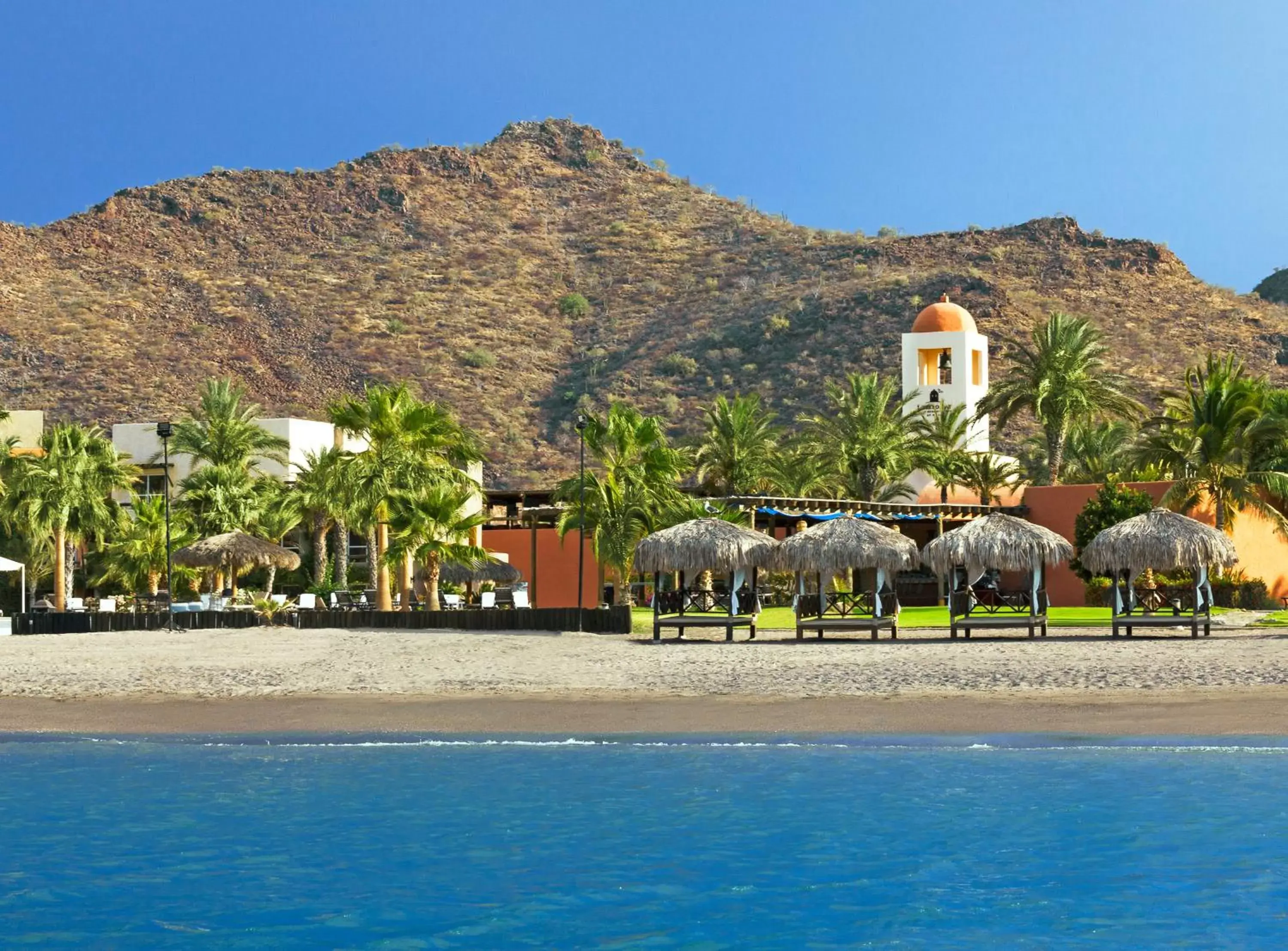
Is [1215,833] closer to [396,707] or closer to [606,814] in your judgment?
[606,814]

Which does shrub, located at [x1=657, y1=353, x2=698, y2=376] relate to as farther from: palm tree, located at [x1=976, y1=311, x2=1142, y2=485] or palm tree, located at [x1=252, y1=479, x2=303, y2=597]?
palm tree, located at [x1=252, y1=479, x2=303, y2=597]

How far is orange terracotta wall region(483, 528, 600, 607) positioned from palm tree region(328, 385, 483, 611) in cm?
964

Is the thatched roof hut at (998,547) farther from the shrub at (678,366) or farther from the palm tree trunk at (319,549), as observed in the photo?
the shrub at (678,366)

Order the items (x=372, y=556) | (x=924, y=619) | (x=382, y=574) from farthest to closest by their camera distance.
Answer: (x=372, y=556) → (x=924, y=619) → (x=382, y=574)

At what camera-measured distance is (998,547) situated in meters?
27.9

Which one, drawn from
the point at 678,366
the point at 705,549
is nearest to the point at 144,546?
the point at 705,549

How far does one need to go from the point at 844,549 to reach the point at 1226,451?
10664 mm

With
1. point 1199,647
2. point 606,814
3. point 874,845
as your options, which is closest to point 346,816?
point 606,814

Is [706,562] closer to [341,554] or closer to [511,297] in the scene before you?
[341,554]

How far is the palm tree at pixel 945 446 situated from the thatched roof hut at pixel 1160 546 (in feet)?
53.1

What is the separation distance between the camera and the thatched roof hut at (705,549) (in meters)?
28.6

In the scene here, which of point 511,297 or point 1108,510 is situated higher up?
point 511,297

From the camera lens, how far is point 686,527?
29281 millimetres

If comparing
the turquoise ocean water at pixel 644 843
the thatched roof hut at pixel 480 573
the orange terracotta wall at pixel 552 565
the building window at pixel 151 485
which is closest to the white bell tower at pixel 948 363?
the orange terracotta wall at pixel 552 565
